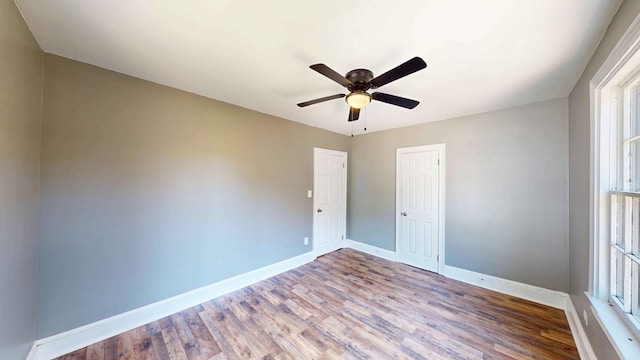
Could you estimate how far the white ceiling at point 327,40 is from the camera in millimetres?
1262

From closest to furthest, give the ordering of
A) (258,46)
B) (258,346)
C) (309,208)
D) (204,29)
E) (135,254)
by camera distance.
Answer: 1. (204,29)
2. (258,46)
3. (258,346)
4. (135,254)
5. (309,208)

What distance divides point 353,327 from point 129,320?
2.18 m

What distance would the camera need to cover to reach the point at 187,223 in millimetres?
2473

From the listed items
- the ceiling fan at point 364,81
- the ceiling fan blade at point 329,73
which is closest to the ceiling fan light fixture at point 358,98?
the ceiling fan at point 364,81

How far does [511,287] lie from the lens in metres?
2.72

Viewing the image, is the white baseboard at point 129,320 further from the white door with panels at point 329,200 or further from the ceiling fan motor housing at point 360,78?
the ceiling fan motor housing at point 360,78

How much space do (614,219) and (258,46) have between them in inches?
113

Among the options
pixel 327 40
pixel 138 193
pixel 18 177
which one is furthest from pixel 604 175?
pixel 18 177

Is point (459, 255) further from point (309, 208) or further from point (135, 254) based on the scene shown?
point (135, 254)

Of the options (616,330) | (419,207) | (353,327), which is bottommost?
(353,327)

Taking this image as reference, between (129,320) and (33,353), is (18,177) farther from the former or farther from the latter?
(129,320)

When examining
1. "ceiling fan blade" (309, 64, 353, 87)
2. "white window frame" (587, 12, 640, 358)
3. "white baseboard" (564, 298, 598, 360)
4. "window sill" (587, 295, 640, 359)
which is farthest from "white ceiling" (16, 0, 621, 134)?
"white baseboard" (564, 298, 598, 360)

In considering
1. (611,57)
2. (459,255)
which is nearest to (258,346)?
(459,255)

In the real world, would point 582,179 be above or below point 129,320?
above
